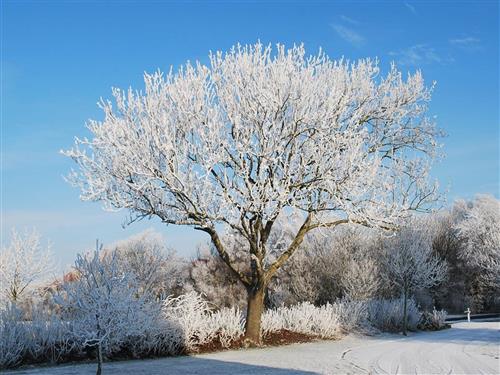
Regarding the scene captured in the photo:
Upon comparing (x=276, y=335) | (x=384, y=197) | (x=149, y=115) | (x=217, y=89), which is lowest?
(x=276, y=335)

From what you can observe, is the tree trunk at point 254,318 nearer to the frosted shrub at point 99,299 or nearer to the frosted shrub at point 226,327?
the frosted shrub at point 226,327

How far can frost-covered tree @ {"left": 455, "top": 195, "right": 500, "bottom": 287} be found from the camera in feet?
129

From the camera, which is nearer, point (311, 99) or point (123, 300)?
point (123, 300)

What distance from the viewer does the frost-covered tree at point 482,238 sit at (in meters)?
39.2

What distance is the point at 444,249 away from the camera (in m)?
47.8

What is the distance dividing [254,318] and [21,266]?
54.6 ft

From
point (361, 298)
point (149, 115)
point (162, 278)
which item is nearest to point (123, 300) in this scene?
point (149, 115)

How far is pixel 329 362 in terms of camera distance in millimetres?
11586

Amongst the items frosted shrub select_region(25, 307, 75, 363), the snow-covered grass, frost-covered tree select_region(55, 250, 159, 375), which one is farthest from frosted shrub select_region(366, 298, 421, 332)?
frost-covered tree select_region(55, 250, 159, 375)

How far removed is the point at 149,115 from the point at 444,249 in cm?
3985

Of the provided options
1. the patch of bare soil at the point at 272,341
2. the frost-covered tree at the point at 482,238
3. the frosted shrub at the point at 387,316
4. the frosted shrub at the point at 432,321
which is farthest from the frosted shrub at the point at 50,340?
the frost-covered tree at the point at 482,238

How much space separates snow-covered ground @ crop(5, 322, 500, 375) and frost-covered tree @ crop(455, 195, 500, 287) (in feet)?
84.9

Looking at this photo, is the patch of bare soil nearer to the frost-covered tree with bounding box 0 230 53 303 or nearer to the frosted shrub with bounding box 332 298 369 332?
the frosted shrub with bounding box 332 298 369 332

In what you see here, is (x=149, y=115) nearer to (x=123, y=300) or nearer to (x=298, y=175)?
(x=298, y=175)
